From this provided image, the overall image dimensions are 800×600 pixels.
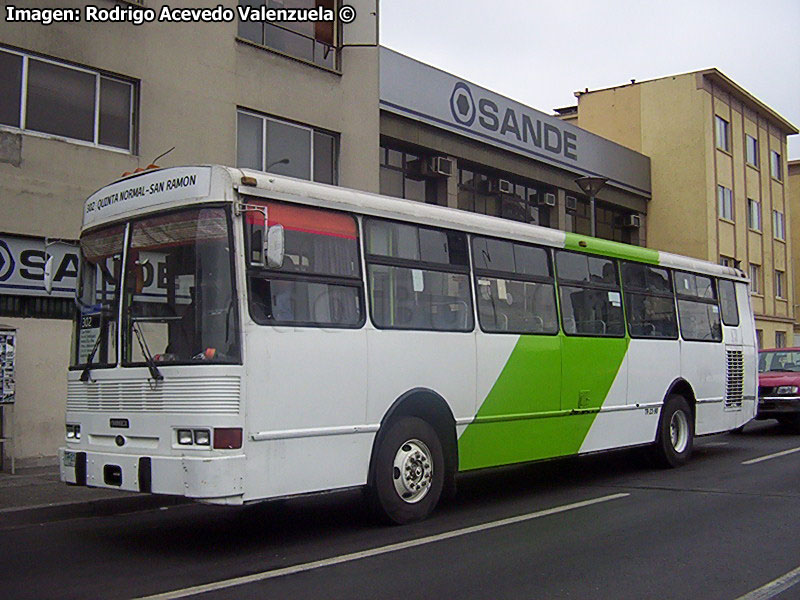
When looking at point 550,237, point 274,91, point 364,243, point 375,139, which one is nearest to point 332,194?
point 364,243

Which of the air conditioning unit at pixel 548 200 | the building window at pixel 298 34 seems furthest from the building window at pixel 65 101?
the air conditioning unit at pixel 548 200

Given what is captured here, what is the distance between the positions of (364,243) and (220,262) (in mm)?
1522

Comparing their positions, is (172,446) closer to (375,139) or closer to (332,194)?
(332,194)

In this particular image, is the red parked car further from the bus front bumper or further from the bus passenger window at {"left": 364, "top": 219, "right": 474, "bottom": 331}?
the bus front bumper

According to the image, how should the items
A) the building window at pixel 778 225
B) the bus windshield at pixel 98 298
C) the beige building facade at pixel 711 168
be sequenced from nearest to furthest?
1. the bus windshield at pixel 98 298
2. the beige building facade at pixel 711 168
3. the building window at pixel 778 225

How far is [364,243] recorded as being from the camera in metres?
8.20

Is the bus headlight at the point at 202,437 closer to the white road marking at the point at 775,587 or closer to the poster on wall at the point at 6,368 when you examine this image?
the white road marking at the point at 775,587

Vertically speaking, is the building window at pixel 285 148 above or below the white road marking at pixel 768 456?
above

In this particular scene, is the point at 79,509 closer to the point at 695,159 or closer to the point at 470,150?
the point at 470,150

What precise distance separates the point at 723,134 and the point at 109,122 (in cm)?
2946

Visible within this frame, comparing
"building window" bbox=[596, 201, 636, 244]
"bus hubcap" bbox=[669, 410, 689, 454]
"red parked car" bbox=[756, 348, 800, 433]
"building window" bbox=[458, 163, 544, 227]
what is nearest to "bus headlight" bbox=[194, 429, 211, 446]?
"bus hubcap" bbox=[669, 410, 689, 454]

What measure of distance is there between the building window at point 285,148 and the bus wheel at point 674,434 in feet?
26.3

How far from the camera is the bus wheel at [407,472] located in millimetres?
8031

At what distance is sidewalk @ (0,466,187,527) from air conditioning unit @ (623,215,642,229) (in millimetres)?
26732
